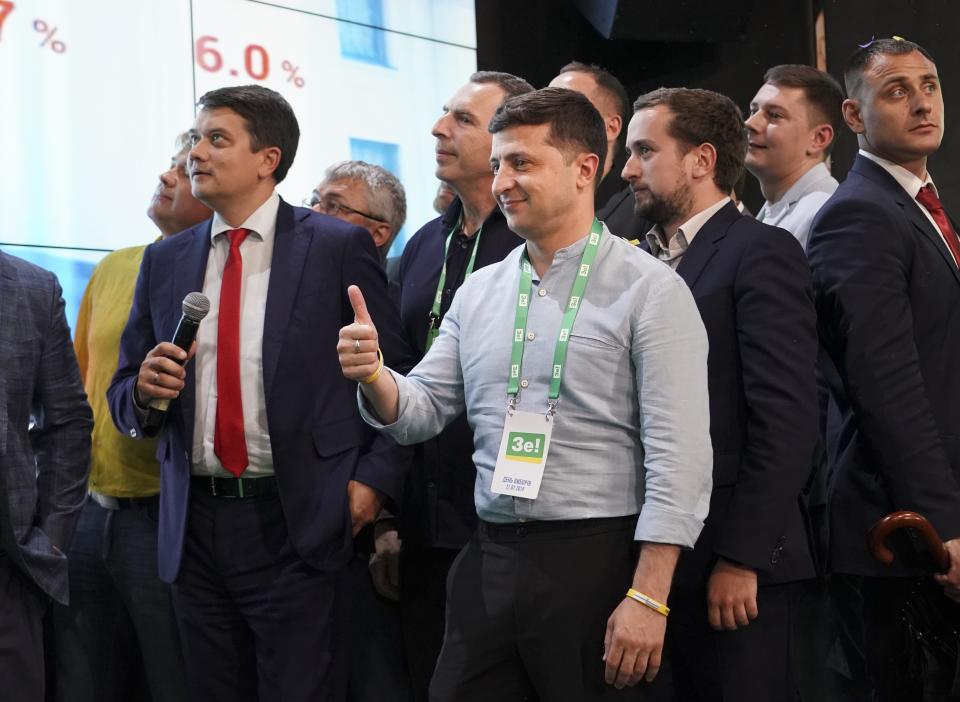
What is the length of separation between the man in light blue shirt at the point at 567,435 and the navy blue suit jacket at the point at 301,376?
46cm

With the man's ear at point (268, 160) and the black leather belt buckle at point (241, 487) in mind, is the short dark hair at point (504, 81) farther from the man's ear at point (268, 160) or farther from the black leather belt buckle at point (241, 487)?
the black leather belt buckle at point (241, 487)

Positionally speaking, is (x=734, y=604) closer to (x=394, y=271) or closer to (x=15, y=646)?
(x=15, y=646)

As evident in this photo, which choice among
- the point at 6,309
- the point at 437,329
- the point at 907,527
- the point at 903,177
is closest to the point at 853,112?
the point at 903,177

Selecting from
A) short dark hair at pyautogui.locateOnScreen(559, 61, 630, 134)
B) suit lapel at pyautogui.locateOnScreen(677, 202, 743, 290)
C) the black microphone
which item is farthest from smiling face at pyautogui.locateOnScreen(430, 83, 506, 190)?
the black microphone

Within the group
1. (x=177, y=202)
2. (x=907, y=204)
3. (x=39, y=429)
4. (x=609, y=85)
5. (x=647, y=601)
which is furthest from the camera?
(x=609, y=85)

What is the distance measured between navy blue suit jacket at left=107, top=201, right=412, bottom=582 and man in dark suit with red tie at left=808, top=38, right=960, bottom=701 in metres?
1.02

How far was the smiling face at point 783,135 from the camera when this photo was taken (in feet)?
11.6

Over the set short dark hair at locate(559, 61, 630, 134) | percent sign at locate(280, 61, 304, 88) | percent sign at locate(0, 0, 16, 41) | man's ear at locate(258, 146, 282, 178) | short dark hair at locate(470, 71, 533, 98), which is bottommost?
man's ear at locate(258, 146, 282, 178)

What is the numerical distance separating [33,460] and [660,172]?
1.52 meters

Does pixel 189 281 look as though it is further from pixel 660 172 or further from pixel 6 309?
pixel 660 172

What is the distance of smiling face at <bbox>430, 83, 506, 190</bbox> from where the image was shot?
9.64ft

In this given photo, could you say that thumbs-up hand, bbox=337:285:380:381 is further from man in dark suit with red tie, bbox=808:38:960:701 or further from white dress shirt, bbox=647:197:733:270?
man in dark suit with red tie, bbox=808:38:960:701

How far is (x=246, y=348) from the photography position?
2.57 meters

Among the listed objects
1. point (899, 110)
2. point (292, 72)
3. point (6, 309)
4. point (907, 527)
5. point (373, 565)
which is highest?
point (292, 72)
